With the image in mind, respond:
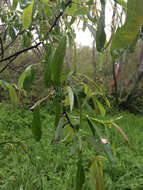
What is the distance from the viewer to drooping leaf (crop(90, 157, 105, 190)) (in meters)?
0.35

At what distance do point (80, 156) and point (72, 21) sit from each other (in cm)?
40

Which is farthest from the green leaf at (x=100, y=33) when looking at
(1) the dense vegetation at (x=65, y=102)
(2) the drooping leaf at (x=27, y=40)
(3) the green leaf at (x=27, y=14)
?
(2) the drooping leaf at (x=27, y=40)

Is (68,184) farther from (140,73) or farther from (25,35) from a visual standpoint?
(140,73)

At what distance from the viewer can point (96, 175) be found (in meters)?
0.36

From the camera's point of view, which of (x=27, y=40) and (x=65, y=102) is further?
(x=27, y=40)

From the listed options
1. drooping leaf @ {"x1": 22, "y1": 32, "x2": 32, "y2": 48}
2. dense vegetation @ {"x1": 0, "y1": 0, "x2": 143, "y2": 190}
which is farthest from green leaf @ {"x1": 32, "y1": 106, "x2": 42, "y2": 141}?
drooping leaf @ {"x1": 22, "y1": 32, "x2": 32, "y2": 48}

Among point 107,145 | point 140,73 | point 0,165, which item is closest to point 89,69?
point 140,73

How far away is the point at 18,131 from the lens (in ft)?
8.34

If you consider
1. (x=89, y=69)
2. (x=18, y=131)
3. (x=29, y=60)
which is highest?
(x=29, y=60)

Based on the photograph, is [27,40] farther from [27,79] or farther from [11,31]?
[27,79]

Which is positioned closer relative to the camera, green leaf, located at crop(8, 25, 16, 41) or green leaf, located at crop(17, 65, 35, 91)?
green leaf, located at crop(17, 65, 35, 91)

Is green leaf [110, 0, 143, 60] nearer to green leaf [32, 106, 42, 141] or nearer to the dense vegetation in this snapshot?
the dense vegetation

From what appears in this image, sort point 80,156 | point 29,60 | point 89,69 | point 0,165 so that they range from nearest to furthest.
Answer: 1. point 80,156
2. point 0,165
3. point 29,60
4. point 89,69

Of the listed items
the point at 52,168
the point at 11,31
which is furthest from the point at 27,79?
the point at 52,168
